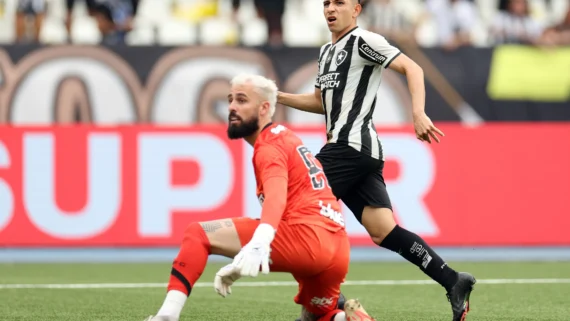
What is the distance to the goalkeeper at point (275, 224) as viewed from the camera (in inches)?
216

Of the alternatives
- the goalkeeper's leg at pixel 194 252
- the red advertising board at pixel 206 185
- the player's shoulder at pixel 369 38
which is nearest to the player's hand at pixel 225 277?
the goalkeeper's leg at pixel 194 252

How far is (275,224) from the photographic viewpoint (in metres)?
5.39

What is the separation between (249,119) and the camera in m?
5.75

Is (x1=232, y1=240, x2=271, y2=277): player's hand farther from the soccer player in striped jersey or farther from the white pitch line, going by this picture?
the white pitch line

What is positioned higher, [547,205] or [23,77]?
[23,77]

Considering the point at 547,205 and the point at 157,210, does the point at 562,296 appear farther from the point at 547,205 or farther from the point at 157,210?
the point at 157,210

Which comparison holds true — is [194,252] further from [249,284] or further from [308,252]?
[249,284]

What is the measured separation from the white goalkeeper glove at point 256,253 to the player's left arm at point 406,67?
1.34 m

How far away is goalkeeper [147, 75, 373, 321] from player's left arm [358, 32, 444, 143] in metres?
0.78

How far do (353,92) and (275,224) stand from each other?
1.87 m

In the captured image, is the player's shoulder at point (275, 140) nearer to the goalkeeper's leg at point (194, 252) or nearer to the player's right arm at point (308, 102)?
the goalkeeper's leg at point (194, 252)

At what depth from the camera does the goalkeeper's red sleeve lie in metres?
5.39

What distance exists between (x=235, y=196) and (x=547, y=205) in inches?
144

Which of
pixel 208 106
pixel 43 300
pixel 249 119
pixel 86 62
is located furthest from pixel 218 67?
pixel 249 119
